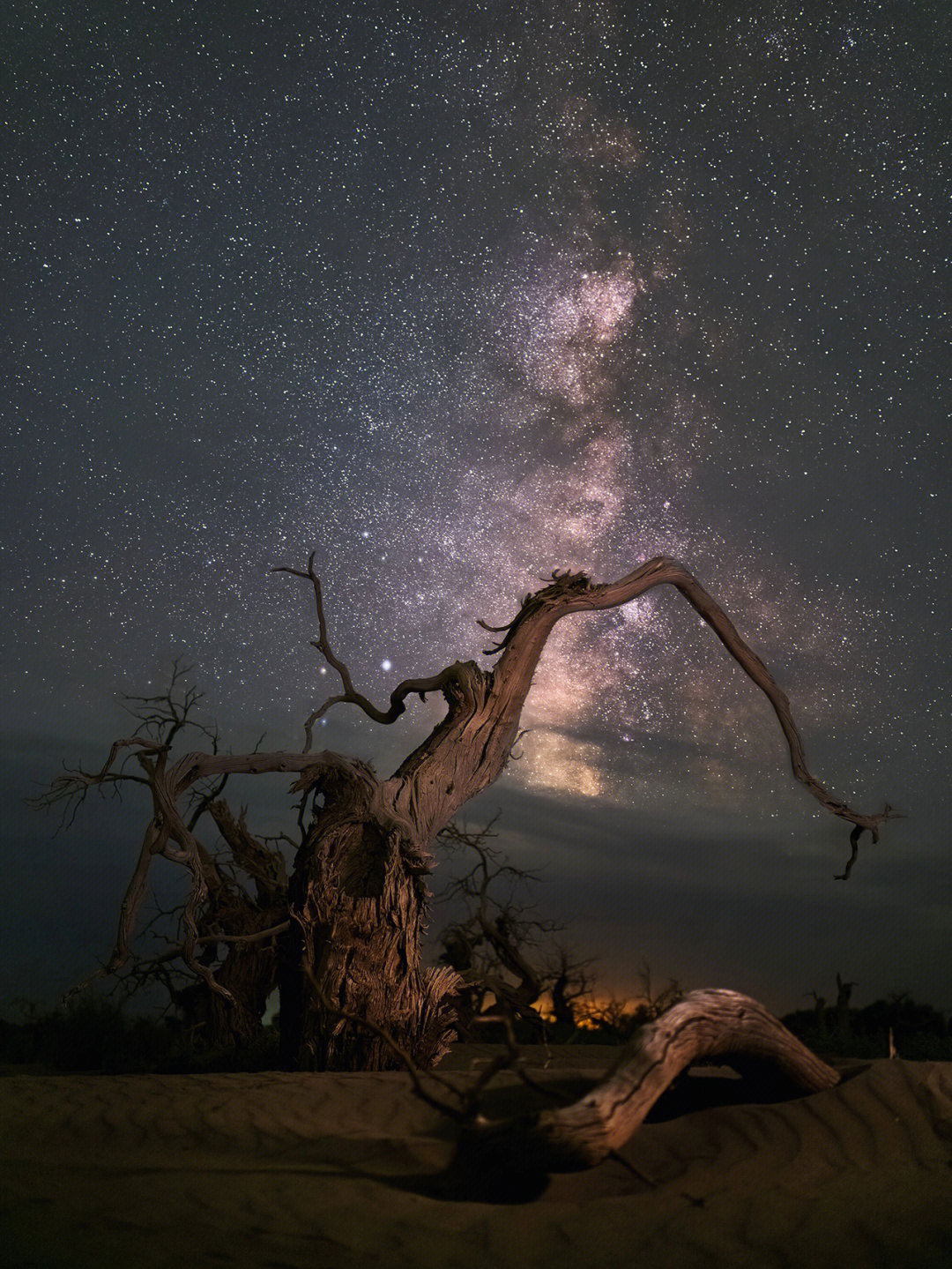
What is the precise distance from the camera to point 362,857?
8.42 meters

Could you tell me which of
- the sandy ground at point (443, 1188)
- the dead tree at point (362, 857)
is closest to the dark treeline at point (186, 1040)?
the dead tree at point (362, 857)

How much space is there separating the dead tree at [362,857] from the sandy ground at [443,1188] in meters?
1.71

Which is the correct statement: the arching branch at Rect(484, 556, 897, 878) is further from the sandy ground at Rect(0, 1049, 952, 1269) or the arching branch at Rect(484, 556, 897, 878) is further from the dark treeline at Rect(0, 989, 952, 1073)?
the sandy ground at Rect(0, 1049, 952, 1269)

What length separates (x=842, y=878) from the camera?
10578mm

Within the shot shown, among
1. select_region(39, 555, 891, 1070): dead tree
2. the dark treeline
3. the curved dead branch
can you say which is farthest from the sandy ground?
the dark treeline

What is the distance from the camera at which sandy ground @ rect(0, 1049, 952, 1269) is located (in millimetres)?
3865

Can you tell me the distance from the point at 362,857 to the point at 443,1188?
3.94 metres

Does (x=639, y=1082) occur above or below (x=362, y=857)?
below

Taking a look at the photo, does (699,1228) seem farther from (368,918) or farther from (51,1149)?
(368,918)

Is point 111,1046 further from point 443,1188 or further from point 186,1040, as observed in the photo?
point 443,1188

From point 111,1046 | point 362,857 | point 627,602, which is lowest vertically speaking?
point 111,1046

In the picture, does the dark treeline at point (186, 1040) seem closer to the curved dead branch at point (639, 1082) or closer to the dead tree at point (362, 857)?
the dead tree at point (362, 857)

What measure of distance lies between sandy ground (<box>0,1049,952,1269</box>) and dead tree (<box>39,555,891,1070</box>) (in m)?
1.71

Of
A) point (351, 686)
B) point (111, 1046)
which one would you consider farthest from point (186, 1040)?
point (351, 686)
